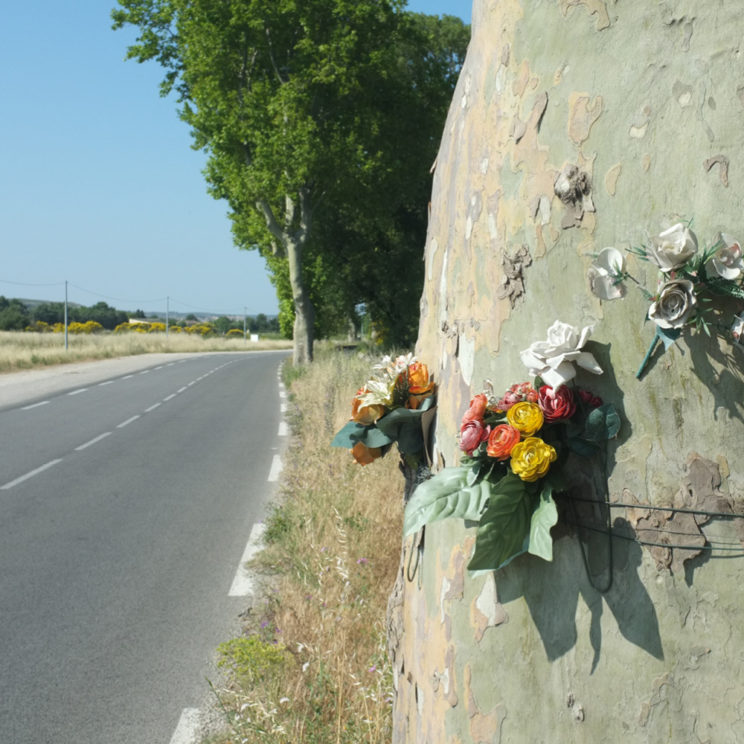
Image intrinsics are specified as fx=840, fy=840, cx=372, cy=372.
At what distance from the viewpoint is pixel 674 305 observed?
1405 mm

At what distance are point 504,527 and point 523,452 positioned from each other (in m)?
0.15

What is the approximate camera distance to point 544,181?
1621 millimetres

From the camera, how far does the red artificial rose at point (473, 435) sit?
5.45ft

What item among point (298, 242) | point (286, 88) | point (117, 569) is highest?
point (286, 88)

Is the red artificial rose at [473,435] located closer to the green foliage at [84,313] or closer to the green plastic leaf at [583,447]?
the green plastic leaf at [583,447]

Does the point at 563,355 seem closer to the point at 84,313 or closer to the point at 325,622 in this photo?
the point at 325,622

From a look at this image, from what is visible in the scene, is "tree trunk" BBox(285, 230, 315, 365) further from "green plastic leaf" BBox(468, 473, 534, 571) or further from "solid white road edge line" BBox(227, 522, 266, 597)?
"green plastic leaf" BBox(468, 473, 534, 571)

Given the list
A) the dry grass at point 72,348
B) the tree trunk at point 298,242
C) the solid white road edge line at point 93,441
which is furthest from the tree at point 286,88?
the dry grass at point 72,348

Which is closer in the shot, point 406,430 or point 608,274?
point 608,274

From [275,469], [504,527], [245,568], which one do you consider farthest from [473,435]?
[275,469]

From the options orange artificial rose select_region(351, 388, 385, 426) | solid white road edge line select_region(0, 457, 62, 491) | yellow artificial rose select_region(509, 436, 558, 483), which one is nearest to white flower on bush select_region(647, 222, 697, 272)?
yellow artificial rose select_region(509, 436, 558, 483)

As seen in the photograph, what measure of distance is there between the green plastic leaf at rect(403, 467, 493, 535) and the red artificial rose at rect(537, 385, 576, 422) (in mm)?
201

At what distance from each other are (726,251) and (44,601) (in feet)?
18.0

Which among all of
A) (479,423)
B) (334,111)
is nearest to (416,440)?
(479,423)
